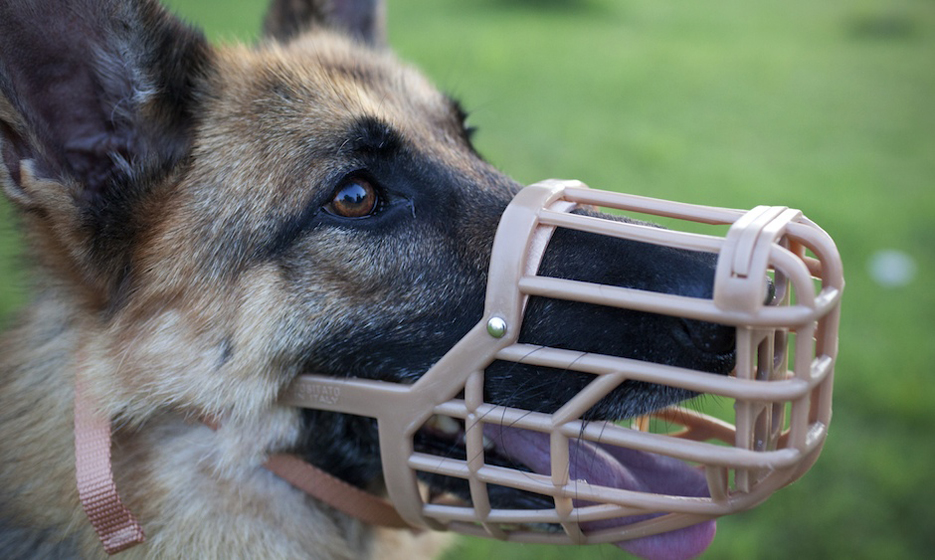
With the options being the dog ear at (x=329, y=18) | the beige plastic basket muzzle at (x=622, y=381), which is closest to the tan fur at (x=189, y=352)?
the beige plastic basket muzzle at (x=622, y=381)

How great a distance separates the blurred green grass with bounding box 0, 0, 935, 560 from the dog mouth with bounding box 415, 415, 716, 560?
1.31 metres

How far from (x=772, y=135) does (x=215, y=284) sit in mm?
6717

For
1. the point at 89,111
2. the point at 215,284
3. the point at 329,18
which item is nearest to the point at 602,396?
the point at 215,284

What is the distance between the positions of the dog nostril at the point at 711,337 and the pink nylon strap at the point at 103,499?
1468mm

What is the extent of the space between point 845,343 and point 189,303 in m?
4.12

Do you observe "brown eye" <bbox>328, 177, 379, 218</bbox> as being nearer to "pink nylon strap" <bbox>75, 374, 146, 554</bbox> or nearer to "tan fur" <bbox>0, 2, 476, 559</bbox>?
"tan fur" <bbox>0, 2, 476, 559</bbox>

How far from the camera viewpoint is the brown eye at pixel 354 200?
204cm

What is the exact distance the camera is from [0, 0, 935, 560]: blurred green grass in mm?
3547

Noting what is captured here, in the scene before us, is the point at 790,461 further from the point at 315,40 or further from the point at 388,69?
the point at 315,40

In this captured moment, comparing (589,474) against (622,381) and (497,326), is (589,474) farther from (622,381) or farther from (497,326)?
(497,326)

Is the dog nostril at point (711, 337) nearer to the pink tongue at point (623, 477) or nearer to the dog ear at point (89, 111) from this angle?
the pink tongue at point (623, 477)

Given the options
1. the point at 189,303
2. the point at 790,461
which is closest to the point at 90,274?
the point at 189,303

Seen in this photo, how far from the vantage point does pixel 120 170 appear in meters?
2.04

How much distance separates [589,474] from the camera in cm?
207
